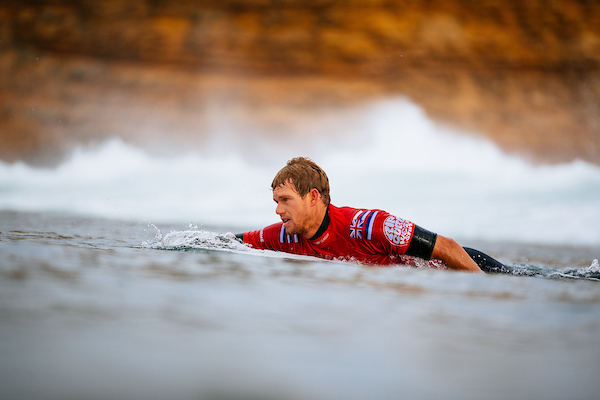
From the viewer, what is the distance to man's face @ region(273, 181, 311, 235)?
2484mm

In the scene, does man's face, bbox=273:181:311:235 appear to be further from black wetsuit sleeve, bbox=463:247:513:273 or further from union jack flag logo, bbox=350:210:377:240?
black wetsuit sleeve, bbox=463:247:513:273

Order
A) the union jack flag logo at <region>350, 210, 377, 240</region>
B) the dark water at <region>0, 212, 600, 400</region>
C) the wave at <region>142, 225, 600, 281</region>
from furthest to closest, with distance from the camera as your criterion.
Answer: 1. the union jack flag logo at <region>350, 210, 377, 240</region>
2. the wave at <region>142, 225, 600, 281</region>
3. the dark water at <region>0, 212, 600, 400</region>

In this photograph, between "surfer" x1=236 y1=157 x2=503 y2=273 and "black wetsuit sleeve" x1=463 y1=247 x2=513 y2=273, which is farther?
"black wetsuit sleeve" x1=463 y1=247 x2=513 y2=273

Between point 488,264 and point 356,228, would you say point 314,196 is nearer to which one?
point 356,228

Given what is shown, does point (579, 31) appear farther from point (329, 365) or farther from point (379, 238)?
point (329, 365)

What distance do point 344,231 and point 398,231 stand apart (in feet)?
0.87

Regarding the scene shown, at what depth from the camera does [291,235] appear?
265cm

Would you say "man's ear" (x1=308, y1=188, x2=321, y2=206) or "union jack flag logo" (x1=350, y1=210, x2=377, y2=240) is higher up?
"man's ear" (x1=308, y1=188, x2=321, y2=206)

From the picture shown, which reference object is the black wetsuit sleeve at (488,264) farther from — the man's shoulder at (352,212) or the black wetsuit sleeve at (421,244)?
the man's shoulder at (352,212)

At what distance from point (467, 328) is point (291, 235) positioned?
1.68m

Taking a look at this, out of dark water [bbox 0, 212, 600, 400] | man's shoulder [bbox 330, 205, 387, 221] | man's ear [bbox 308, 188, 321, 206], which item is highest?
man's ear [bbox 308, 188, 321, 206]

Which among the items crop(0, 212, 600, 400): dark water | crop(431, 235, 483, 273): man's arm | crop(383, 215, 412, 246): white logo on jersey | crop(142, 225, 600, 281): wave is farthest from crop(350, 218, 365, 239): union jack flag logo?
crop(0, 212, 600, 400): dark water

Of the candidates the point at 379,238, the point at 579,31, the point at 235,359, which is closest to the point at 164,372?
the point at 235,359

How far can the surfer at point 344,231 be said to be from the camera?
241cm
